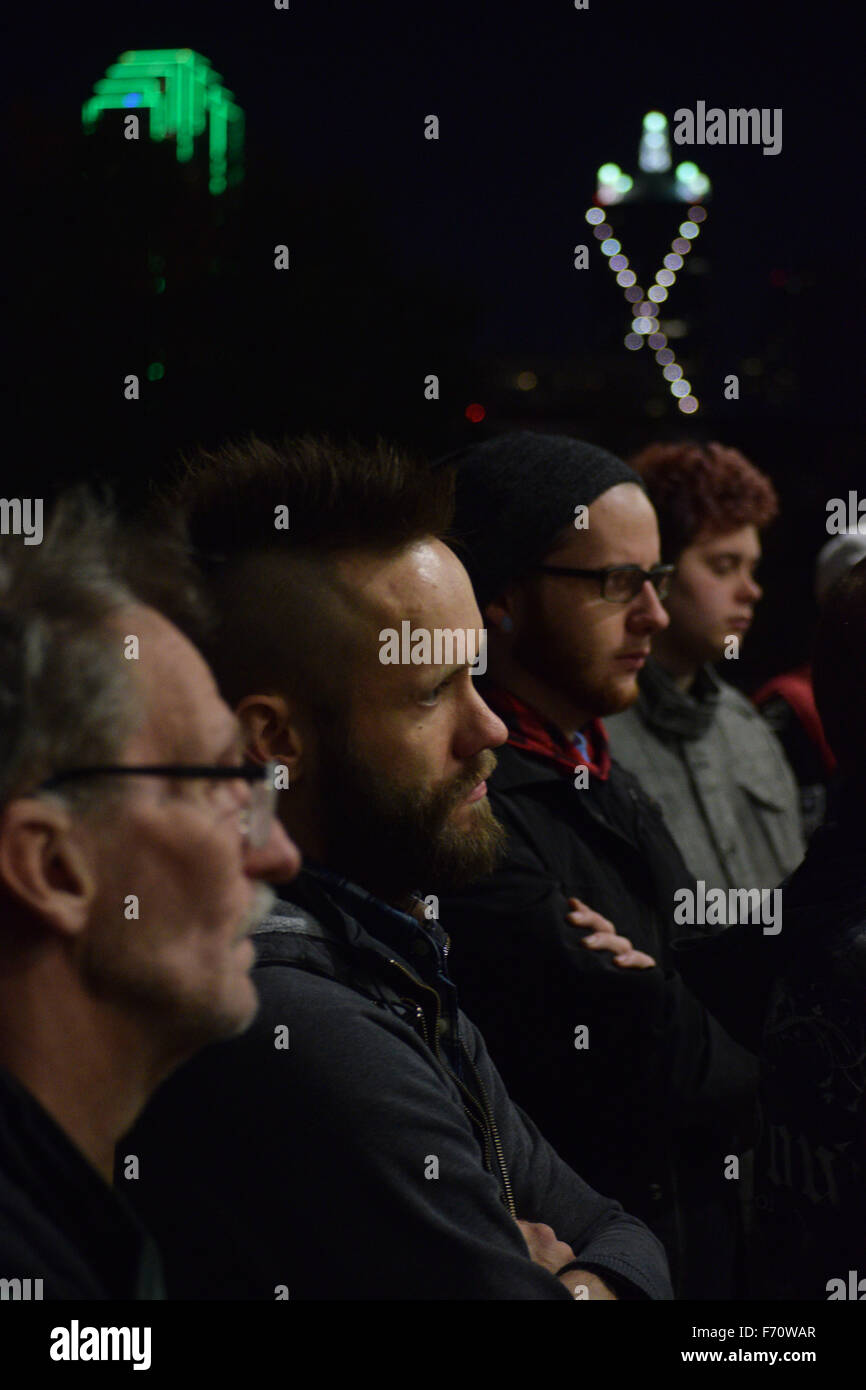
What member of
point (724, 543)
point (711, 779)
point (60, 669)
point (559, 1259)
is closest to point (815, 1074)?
point (559, 1259)

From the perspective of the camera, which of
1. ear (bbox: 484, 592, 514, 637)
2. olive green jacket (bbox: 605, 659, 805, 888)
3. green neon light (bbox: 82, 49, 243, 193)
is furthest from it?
green neon light (bbox: 82, 49, 243, 193)

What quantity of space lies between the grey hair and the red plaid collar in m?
2.03

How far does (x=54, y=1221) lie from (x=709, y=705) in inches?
161

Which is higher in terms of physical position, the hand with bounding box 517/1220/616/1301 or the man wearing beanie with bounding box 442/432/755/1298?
the man wearing beanie with bounding box 442/432/755/1298

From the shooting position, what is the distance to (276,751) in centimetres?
246

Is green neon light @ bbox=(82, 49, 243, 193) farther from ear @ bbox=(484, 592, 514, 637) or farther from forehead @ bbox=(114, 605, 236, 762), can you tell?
forehead @ bbox=(114, 605, 236, 762)

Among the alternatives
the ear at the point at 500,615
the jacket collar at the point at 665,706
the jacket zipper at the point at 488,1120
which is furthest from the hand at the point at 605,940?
the jacket collar at the point at 665,706

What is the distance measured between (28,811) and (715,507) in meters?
4.23

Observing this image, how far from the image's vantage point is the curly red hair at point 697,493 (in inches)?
218

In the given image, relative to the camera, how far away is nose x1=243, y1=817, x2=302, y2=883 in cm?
185

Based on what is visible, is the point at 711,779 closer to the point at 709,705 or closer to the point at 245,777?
the point at 709,705

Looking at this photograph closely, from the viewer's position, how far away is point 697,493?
5.53 m

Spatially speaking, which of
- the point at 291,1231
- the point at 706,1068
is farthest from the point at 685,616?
the point at 291,1231

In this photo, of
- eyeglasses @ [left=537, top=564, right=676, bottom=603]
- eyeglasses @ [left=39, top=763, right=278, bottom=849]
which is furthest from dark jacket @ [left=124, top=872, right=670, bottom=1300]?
eyeglasses @ [left=537, top=564, right=676, bottom=603]
